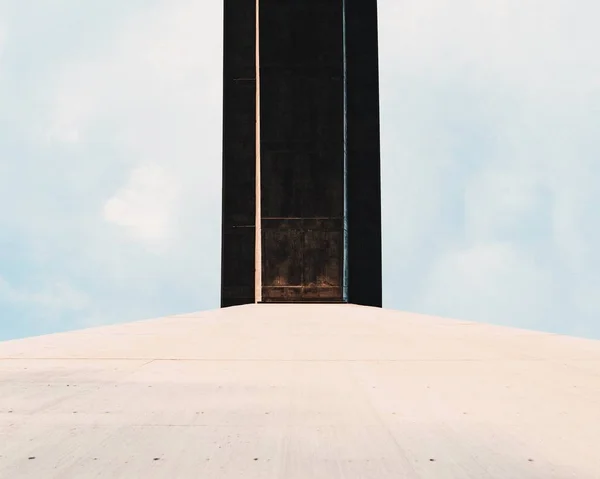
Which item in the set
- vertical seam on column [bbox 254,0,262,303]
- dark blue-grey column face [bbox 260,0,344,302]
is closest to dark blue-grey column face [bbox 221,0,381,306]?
dark blue-grey column face [bbox 260,0,344,302]

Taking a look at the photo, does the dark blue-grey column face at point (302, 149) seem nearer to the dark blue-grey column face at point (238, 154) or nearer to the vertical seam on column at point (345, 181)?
the vertical seam on column at point (345, 181)

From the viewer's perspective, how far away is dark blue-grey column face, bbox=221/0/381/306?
1449 centimetres

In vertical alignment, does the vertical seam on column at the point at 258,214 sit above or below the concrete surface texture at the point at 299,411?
above

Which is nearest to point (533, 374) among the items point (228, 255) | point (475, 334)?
point (475, 334)

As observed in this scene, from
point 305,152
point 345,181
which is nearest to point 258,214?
point 305,152

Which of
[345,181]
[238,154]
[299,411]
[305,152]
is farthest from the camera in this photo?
[238,154]

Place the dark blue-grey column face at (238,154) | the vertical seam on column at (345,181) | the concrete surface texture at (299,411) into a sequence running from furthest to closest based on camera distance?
the dark blue-grey column face at (238,154) < the vertical seam on column at (345,181) < the concrete surface texture at (299,411)

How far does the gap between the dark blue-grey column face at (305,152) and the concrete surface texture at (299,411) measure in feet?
32.1

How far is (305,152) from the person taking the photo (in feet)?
48.8

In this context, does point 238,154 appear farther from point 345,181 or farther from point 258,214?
point 345,181

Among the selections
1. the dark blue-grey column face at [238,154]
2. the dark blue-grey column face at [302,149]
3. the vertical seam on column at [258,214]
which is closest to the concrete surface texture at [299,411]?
the dark blue-grey column face at [302,149]

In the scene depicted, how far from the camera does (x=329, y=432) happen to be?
7.41 ft

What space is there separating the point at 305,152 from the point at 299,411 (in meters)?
12.7

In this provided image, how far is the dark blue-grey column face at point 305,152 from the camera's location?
47.5ft
